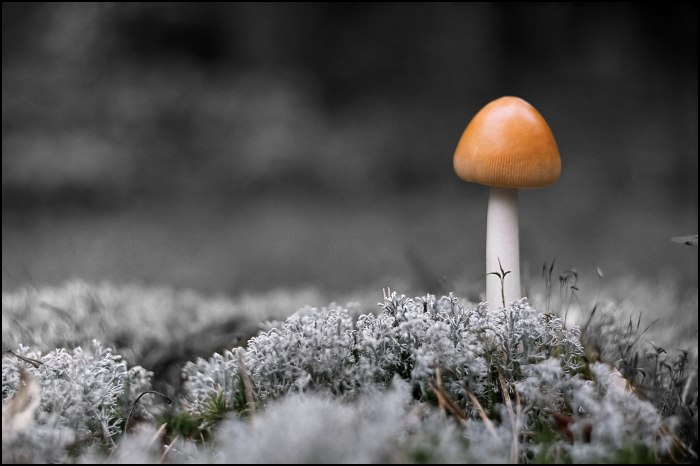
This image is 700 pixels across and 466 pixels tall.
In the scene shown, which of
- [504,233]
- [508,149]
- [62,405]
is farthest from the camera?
[504,233]

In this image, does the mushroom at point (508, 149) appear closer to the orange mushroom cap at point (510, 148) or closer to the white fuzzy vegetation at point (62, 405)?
the orange mushroom cap at point (510, 148)

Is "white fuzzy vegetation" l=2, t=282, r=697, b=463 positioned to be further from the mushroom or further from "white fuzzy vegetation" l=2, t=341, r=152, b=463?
the mushroom

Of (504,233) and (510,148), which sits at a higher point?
(510,148)

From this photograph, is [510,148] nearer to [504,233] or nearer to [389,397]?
[504,233]

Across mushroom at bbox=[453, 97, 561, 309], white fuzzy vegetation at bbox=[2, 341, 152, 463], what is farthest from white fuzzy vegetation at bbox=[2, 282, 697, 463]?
mushroom at bbox=[453, 97, 561, 309]

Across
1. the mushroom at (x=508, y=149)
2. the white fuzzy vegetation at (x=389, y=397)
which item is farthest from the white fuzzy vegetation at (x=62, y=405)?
the mushroom at (x=508, y=149)

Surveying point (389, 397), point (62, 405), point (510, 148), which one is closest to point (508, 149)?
point (510, 148)
